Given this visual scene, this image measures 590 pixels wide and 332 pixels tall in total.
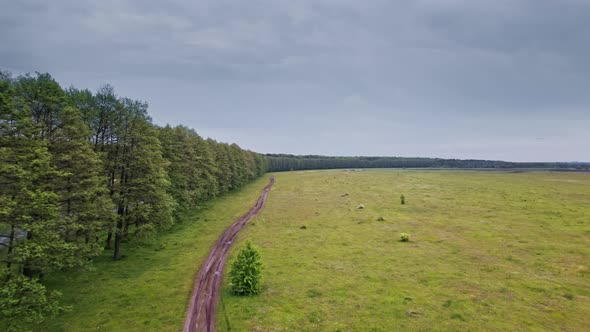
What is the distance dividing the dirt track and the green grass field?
32.2 inches

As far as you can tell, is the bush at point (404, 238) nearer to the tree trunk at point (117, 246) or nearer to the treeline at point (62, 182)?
the treeline at point (62, 182)

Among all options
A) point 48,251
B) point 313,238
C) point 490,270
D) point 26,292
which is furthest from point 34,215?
point 490,270

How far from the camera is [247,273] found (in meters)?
29.0

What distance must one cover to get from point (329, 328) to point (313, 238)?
23857 mm

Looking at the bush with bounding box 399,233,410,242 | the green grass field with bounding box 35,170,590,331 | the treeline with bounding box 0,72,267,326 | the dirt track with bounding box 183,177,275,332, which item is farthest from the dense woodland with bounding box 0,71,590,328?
the bush with bounding box 399,233,410,242

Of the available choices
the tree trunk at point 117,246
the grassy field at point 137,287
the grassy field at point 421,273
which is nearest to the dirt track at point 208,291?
the grassy field at point 137,287

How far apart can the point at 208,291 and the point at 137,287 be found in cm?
785

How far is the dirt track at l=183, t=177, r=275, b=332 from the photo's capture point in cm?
2378

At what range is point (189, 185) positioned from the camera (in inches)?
2298

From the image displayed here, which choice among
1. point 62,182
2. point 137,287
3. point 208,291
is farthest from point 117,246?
point 208,291

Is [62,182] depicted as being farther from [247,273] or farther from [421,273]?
[421,273]

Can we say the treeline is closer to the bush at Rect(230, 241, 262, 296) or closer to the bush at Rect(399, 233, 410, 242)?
the bush at Rect(230, 241, 262, 296)

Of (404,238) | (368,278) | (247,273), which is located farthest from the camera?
(404,238)

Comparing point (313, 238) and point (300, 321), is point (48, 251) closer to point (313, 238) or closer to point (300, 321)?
point (300, 321)
